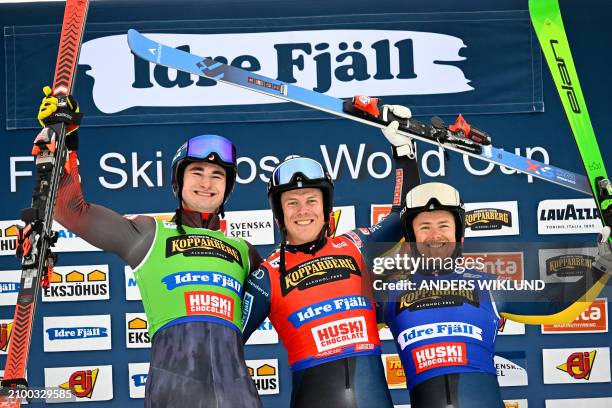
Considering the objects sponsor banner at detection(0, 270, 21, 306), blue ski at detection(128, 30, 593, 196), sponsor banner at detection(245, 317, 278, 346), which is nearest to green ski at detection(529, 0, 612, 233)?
blue ski at detection(128, 30, 593, 196)

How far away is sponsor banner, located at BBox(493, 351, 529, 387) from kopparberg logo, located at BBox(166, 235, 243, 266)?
259 cm

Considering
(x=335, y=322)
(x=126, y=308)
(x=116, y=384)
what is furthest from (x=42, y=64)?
(x=335, y=322)

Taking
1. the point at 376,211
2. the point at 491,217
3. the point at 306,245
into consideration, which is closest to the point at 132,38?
the point at 306,245

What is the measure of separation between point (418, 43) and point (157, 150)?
1852 millimetres

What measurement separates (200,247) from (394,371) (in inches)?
93.5

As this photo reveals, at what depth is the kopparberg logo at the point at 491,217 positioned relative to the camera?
639 centimetres

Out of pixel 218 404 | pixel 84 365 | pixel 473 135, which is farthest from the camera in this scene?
pixel 84 365

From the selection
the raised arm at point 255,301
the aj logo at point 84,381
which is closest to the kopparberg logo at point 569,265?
the raised arm at point 255,301

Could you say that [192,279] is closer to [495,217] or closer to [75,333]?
[75,333]

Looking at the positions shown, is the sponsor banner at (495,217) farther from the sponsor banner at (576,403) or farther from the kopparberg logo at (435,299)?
the kopparberg logo at (435,299)

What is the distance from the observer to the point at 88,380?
20.7 feet

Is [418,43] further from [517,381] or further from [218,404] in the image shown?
[218,404]

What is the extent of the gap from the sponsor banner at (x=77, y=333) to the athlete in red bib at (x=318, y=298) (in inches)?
81.9

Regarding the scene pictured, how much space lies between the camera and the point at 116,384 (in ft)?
20.8
